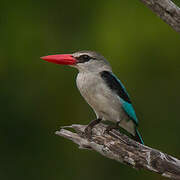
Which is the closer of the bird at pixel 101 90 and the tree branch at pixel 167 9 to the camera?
the tree branch at pixel 167 9

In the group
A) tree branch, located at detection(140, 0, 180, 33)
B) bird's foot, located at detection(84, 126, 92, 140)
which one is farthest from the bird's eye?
tree branch, located at detection(140, 0, 180, 33)

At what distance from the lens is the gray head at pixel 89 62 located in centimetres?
590

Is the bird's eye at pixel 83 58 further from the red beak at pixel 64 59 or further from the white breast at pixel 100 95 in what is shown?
the white breast at pixel 100 95

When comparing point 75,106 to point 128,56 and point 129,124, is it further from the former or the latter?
point 129,124

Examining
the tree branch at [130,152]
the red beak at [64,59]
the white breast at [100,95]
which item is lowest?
the tree branch at [130,152]

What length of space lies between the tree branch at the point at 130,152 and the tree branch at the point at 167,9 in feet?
4.05

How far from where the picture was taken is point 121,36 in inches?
341

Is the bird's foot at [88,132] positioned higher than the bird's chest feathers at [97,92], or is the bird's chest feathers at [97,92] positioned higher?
the bird's chest feathers at [97,92]

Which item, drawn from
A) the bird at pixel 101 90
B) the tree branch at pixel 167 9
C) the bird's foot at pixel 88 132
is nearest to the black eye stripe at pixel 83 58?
the bird at pixel 101 90

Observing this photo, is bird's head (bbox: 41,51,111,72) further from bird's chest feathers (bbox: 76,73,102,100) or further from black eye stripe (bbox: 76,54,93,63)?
bird's chest feathers (bbox: 76,73,102,100)

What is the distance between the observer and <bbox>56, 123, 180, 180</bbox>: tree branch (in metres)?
5.03

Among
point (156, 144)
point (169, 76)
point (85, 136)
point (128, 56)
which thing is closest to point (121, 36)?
point (128, 56)

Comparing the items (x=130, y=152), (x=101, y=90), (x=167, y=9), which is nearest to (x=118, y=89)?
(x=101, y=90)

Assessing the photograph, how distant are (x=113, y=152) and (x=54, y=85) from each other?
12.4 feet
